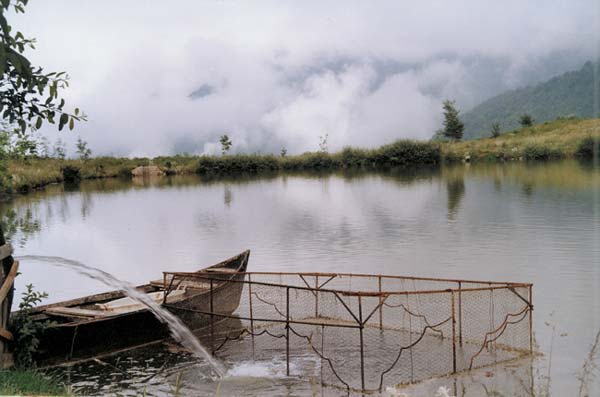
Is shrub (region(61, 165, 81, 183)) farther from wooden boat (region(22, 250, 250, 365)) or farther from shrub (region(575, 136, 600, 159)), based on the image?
wooden boat (region(22, 250, 250, 365))

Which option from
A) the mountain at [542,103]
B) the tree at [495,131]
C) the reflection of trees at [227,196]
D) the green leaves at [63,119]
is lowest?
the reflection of trees at [227,196]

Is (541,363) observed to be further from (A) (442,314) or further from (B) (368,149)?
(B) (368,149)

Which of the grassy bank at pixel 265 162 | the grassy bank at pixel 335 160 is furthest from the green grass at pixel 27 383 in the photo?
the grassy bank at pixel 335 160

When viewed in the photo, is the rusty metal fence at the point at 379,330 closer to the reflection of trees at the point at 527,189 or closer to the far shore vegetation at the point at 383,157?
the reflection of trees at the point at 527,189

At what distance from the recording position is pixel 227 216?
92.0 ft

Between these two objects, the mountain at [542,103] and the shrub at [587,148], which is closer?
the shrub at [587,148]

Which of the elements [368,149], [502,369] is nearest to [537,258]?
[502,369]

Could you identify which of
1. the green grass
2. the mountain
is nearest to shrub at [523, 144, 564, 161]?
the green grass

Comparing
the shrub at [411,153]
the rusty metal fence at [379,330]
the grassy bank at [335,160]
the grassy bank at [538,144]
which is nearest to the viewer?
the rusty metal fence at [379,330]

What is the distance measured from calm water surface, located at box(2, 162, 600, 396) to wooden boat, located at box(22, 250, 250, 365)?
7.75ft

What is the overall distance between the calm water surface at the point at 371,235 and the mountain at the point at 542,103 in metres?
84.8

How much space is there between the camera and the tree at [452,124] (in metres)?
72.2

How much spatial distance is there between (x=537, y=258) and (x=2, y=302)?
1177 cm

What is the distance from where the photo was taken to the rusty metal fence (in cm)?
911
